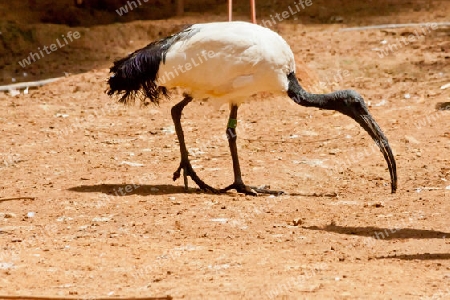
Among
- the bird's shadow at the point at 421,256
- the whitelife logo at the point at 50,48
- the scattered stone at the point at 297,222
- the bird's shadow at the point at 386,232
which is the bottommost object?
the bird's shadow at the point at 421,256

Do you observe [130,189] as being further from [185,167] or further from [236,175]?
[236,175]

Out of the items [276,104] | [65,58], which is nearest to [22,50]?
[65,58]

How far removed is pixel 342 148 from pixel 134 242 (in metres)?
3.82

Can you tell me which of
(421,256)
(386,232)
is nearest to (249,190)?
(386,232)

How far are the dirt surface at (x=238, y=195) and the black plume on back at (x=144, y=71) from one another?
905 millimetres

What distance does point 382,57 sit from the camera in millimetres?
14133

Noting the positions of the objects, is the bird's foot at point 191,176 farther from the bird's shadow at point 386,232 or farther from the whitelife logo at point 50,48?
the whitelife logo at point 50,48

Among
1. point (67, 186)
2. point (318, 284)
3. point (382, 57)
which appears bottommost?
point (318, 284)

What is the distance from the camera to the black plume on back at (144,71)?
27.6 ft

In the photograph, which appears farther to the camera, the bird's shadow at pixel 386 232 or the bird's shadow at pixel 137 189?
the bird's shadow at pixel 137 189

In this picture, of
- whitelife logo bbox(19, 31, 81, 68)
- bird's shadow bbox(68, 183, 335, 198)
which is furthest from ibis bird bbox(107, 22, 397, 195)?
whitelife logo bbox(19, 31, 81, 68)

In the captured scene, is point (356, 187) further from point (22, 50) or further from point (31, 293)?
point (22, 50)

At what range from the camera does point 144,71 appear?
844 cm

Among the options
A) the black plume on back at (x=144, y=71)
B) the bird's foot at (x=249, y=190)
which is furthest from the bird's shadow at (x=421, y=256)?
the black plume on back at (x=144, y=71)
